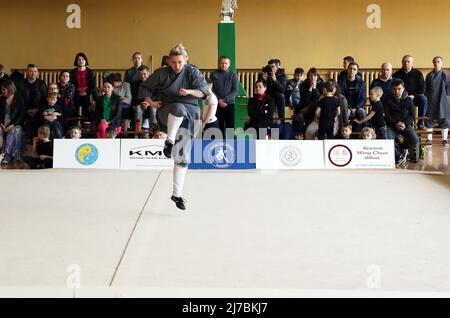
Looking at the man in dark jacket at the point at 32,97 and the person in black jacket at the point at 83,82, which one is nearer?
the man in dark jacket at the point at 32,97

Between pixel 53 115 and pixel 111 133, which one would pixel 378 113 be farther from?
pixel 53 115

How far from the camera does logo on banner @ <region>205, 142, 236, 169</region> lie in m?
8.48

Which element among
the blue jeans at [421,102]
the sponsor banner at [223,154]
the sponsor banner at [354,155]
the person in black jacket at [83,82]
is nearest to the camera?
the sponsor banner at [223,154]

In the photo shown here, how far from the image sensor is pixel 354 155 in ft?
28.5

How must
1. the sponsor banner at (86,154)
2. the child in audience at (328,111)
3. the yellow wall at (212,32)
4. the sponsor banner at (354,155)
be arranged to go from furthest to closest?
the yellow wall at (212,32)
the child in audience at (328,111)
the sponsor banner at (354,155)
the sponsor banner at (86,154)

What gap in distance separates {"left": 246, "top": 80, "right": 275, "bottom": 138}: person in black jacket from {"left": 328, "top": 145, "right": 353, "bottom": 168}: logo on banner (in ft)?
4.06

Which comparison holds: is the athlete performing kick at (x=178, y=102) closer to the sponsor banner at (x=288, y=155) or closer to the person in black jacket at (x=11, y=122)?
the sponsor banner at (x=288, y=155)

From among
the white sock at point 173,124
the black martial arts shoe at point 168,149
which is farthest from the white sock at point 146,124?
the black martial arts shoe at point 168,149

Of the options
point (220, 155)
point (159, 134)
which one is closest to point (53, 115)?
point (159, 134)

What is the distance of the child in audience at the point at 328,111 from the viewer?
9180 mm

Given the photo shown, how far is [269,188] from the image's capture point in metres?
7.02

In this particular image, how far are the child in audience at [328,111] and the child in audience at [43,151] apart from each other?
372cm

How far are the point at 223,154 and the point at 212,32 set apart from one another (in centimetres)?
700
